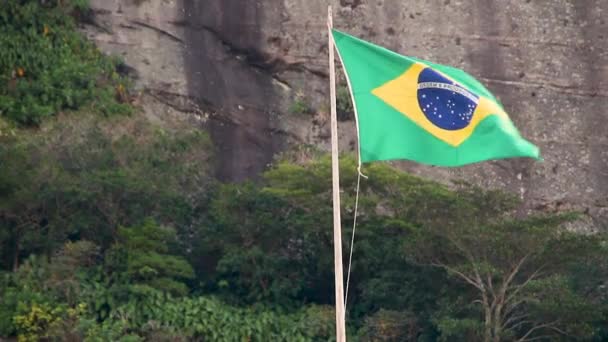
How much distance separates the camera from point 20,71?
28.8 meters

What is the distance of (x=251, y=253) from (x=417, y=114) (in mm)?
9525

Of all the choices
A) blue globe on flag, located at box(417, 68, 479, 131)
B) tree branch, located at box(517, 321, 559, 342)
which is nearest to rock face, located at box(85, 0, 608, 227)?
tree branch, located at box(517, 321, 559, 342)

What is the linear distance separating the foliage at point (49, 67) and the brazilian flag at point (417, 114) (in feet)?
42.1

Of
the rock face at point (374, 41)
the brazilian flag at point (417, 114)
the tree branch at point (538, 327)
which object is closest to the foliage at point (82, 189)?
the rock face at point (374, 41)

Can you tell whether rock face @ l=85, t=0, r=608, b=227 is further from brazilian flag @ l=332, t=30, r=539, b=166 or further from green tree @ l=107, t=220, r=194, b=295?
brazilian flag @ l=332, t=30, r=539, b=166

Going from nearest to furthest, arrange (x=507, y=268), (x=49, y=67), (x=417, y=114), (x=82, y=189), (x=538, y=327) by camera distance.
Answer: (x=417, y=114) < (x=538, y=327) < (x=507, y=268) < (x=82, y=189) < (x=49, y=67)

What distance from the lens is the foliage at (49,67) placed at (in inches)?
1120

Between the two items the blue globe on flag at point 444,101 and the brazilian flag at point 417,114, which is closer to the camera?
the brazilian flag at point 417,114

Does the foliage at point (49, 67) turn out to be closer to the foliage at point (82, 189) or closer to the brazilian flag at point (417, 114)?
the foliage at point (82, 189)

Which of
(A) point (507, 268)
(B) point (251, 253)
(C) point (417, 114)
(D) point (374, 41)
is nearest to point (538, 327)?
(A) point (507, 268)

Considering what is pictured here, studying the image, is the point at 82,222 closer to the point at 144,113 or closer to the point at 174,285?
the point at 174,285

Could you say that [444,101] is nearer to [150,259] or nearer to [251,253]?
[150,259]

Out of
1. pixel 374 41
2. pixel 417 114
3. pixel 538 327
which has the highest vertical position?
pixel 417 114

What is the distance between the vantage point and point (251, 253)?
2534cm
